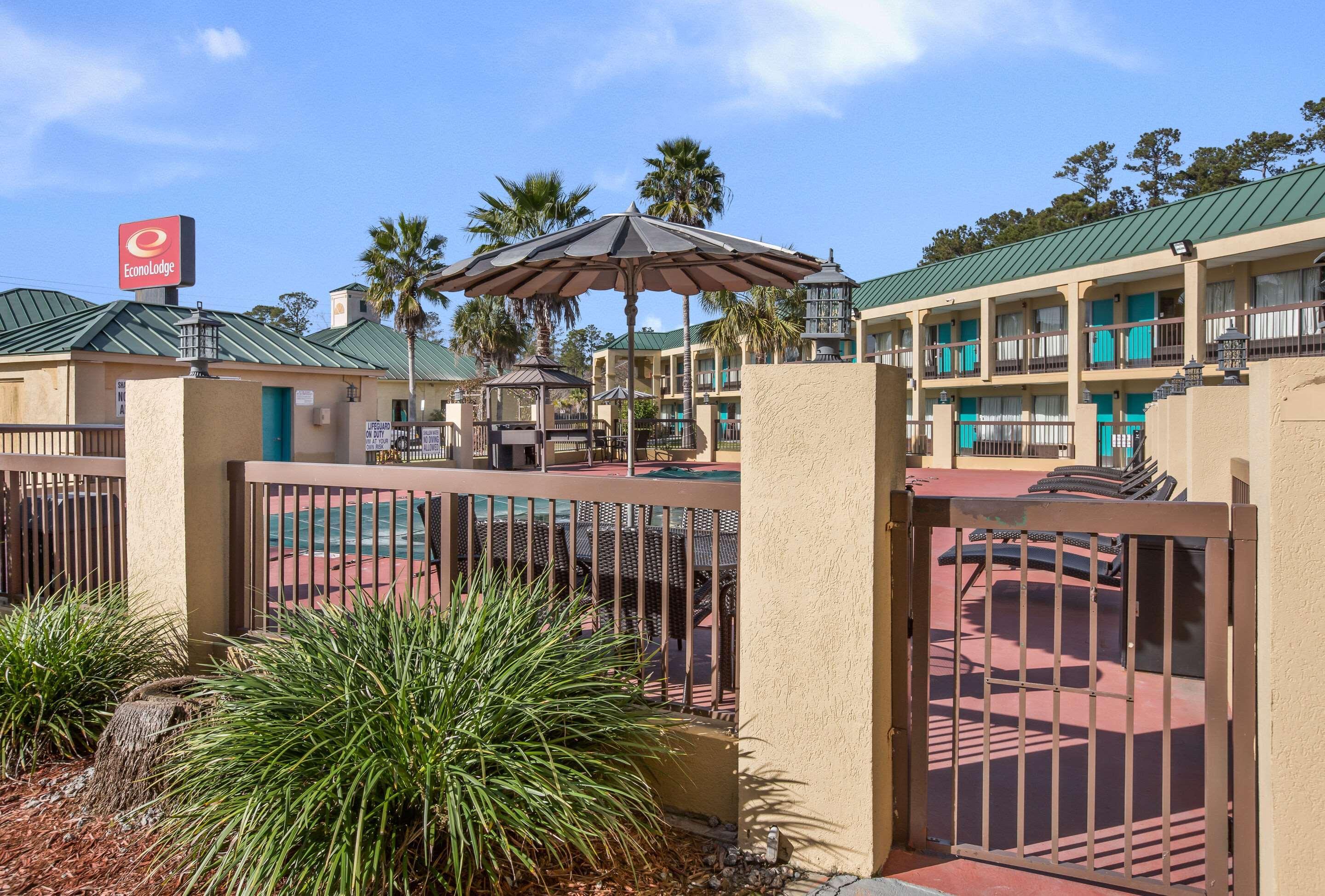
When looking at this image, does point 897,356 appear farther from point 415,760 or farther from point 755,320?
point 415,760

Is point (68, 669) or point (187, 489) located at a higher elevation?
point (187, 489)

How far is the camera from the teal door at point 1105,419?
25906mm

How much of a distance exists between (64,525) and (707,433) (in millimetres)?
24916

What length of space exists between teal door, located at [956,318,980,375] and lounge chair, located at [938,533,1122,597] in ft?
87.4

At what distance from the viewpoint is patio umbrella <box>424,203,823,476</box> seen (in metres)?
6.04

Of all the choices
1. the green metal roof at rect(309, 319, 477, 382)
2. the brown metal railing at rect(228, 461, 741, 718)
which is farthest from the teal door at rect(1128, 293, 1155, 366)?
the green metal roof at rect(309, 319, 477, 382)

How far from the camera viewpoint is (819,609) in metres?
3.23

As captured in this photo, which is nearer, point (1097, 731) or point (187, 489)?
point (1097, 731)

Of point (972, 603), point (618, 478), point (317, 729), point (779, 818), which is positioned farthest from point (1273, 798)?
point (972, 603)

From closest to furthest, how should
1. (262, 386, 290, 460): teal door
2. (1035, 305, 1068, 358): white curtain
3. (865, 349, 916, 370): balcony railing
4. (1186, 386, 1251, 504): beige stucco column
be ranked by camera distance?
(1186, 386, 1251, 504): beige stucco column
(262, 386, 290, 460): teal door
(1035, 305, 1068, 358): white curtain
(865, 349, 916, 370): balcony railing

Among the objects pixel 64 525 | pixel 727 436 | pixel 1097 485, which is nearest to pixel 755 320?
pixel 727 436

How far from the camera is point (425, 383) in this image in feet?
137

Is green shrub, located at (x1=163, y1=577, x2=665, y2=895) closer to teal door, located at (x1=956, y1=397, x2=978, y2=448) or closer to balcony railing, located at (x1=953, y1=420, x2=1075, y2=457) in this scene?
balcony railing, located at (x1=953, y1=420, x2=1075, y2=457)

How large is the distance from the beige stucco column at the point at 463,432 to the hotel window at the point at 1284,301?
21684 mm
